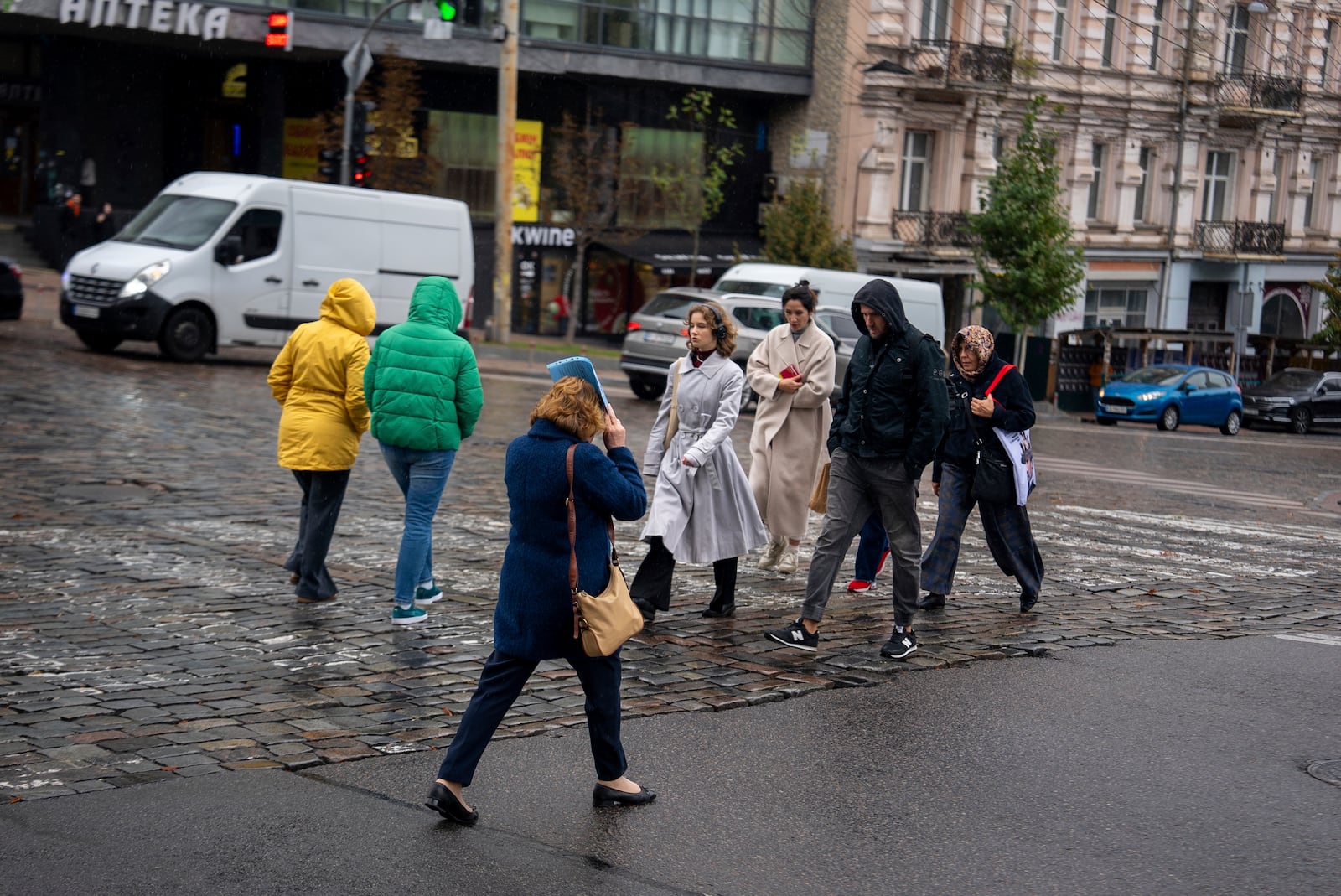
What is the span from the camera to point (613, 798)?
554cm

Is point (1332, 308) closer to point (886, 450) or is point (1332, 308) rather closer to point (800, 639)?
point (886, 450)

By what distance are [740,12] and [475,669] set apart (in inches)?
1417

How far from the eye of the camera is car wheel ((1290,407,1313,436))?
3766 cm

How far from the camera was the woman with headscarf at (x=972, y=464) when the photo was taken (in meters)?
9.29

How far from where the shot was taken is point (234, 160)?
3903 cm

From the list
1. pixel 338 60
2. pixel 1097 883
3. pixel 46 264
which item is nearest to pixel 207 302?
pixel 46 264

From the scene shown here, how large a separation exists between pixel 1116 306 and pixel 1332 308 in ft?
20.2

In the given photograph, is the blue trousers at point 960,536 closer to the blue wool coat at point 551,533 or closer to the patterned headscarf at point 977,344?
the patterned headscarf at point 977,344

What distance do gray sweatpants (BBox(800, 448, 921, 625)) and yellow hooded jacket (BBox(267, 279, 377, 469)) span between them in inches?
97.5

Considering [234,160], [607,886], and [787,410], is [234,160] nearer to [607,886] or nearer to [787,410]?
[787,410]

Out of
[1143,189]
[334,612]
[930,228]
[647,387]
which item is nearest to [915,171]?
[930,228]

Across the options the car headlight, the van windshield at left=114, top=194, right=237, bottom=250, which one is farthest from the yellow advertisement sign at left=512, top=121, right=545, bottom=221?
the car headlight

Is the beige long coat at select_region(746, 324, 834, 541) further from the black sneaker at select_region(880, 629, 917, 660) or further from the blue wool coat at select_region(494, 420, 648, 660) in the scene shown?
the blue wool coat at select_region(494, 420, 648, 660)

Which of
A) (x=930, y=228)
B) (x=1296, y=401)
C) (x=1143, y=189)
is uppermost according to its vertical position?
(x=1143, y=189)
